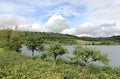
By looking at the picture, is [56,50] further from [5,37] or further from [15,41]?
[5,37]

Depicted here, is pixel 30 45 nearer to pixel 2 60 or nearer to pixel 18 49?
pixel 18 49

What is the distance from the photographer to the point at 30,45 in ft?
176

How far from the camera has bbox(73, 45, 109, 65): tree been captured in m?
35.7

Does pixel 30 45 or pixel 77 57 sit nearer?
pixel 77 57

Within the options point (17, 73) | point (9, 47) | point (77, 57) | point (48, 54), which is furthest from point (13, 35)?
point (17, 73)

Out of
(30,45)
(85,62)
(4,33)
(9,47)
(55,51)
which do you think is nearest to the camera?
(85,62)

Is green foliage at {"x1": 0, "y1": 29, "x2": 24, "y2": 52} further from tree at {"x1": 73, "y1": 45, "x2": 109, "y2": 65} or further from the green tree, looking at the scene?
tree at {"x1": 73, "y1": 45, "x2": 109, "y2": 65}

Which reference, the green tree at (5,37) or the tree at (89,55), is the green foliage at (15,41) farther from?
the tree at (89,55)

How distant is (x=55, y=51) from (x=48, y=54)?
2.15 metres

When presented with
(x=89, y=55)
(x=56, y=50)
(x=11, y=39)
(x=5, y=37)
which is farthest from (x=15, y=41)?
(x=89, y=55)

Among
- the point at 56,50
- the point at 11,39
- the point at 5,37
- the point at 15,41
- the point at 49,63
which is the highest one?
the point at 5,37

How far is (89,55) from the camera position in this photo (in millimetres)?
36312

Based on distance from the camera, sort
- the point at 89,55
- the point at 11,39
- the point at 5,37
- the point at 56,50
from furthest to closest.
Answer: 1. the point at 5,37
2. the point at 11,39
3. the point at 56,50
4. the point at 89,55

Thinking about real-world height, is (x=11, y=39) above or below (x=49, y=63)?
above
